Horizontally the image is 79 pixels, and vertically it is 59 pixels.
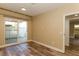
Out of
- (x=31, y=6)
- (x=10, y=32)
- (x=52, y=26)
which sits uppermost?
(x=31, y=6)

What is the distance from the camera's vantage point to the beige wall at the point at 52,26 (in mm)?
3730

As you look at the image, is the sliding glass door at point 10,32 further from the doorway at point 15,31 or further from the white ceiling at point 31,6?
the white ceiling at point 31,6

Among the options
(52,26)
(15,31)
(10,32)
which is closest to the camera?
(52,26)

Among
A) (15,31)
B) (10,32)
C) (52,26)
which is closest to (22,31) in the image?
(15,31)

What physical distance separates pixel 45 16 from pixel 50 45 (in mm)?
1704

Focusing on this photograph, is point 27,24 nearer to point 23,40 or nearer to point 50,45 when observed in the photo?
point 23,40

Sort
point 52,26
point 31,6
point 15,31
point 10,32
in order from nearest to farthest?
point 31,6
point 52,26
point 10,32
point 15,31

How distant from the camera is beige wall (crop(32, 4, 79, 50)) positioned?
3.73m

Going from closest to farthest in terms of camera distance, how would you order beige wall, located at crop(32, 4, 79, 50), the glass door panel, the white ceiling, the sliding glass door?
the white ceiling → beige wall, located at crop(32, 4, 79, 50) → the sliding glass door → the glass door panel

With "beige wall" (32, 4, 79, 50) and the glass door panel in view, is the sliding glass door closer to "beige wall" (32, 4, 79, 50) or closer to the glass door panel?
the glass door panel

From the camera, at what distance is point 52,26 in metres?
4.47

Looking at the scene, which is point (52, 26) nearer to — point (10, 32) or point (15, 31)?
point (15, 31)

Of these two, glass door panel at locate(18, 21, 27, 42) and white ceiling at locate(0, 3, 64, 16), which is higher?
white ceiling at locate(0, 3, 64, 16)

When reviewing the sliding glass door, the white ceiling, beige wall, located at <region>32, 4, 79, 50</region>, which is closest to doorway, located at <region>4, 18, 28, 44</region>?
the sliding glass door
